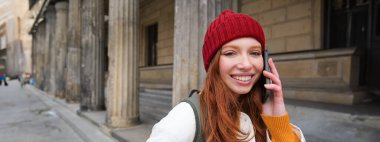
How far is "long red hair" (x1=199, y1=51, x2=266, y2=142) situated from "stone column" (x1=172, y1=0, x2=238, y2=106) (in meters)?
2.05

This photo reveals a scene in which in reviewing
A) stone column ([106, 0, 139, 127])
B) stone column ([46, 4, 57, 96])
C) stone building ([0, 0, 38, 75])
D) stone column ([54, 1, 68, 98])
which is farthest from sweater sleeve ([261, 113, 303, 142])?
stone building ([0, 0, 38, 75])

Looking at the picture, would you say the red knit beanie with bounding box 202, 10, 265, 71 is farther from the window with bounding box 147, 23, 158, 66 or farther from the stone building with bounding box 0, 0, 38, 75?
the stone building with bounding box 0, 0, 38, 75

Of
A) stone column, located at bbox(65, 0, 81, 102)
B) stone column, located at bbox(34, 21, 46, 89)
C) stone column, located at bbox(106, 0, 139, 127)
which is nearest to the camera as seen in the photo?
stone column, located at bbox(106, 0, 139, 127)

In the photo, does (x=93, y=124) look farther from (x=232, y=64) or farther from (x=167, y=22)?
(x=167, y=22)

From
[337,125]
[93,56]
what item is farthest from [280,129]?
[93,56]

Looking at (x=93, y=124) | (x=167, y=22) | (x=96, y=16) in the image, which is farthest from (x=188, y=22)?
(x=167, y=22)

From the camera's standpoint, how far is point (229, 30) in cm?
109

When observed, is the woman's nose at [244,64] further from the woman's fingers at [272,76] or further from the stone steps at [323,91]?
the stone steps at [323,91]

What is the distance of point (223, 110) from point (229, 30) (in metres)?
0.37

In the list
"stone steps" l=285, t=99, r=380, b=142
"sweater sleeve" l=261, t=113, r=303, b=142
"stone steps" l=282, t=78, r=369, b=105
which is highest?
"sweater sleeve" l=261, t=113, r=303, b=142

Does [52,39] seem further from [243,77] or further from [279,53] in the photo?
[243,77]

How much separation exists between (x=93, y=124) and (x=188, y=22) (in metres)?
4.05

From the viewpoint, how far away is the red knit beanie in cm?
109

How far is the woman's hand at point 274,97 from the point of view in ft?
3.63
